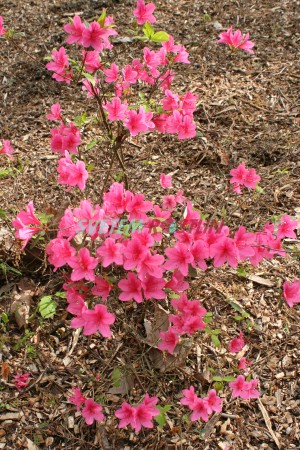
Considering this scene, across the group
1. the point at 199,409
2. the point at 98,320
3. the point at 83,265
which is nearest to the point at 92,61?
the point at 83,265

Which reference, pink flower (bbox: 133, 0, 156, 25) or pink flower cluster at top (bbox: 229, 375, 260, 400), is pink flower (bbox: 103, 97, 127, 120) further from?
pink flower cluster at top (bbox: 229, 375, 260, 400)

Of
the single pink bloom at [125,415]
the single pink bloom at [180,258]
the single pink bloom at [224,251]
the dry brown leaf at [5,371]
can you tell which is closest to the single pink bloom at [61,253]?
the single pink bloom at [180,258]

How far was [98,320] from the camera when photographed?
62.9 inches

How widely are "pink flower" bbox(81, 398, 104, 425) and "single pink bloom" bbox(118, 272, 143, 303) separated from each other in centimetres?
44

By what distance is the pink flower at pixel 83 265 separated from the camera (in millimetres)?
1551

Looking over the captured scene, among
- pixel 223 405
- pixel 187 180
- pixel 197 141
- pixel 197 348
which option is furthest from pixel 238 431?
pixel 197 141

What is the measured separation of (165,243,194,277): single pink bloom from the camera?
157cm

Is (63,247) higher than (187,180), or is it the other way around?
(63,247)

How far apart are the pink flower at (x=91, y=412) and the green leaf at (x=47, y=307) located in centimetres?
41

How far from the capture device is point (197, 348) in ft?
7.19

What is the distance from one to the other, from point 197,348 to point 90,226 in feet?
2.91

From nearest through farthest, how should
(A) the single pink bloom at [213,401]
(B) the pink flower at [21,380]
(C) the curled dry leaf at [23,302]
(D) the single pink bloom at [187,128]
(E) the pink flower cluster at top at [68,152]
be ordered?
(E) the pink flower cluster at top at [68,152]
(A) the single pink bloom at [213,401]
(D) the single pink bloom at [187,128]
(B) the pink flower at [21,380]
(C) the curled dry leaf at [23,302]

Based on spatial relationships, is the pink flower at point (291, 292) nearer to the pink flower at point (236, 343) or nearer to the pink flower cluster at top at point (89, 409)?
the pink flower at point (236, 343)

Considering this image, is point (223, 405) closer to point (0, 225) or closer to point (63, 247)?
point (63, 247)
